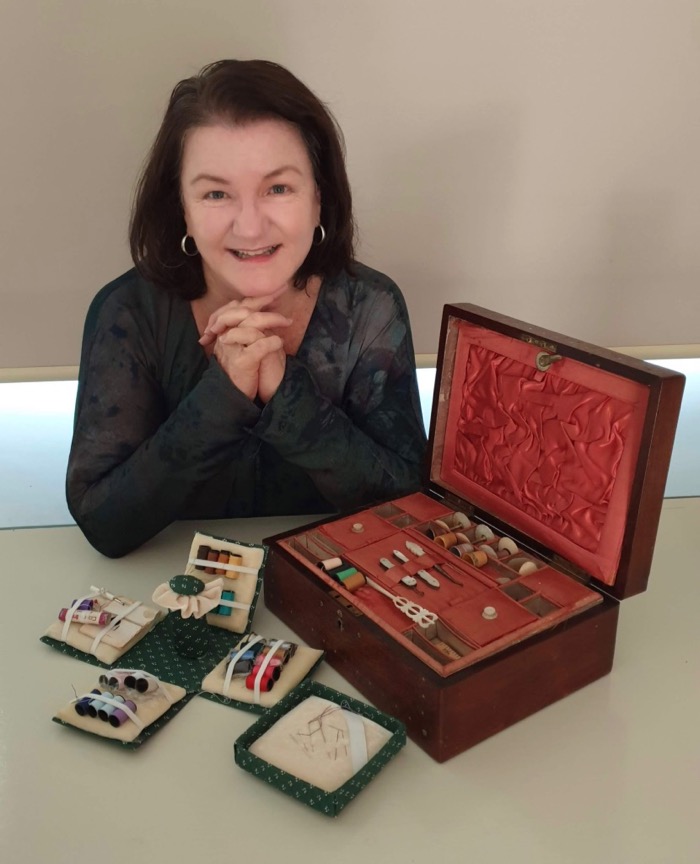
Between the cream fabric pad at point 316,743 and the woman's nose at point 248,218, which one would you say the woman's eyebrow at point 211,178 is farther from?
the cream fabric pad at point 316,743

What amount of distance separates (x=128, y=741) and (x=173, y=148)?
0.76 metres

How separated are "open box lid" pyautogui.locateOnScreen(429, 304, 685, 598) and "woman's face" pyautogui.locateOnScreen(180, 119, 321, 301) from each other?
24cm

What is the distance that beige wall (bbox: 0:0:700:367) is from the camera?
1.78 metres

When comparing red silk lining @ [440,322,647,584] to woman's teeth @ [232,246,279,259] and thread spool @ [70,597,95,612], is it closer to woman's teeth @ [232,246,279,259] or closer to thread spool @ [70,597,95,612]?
woman's teeth @ [232,246,279,259]

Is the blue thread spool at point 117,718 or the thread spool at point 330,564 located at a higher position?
the thread spool at point 330,564

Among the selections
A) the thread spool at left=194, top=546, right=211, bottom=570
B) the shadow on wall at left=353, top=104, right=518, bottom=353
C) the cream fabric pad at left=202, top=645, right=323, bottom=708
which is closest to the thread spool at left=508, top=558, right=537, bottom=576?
→ the cream fabric pad at left=202, top=645, right=323, bottom=708

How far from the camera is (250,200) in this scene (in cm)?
119

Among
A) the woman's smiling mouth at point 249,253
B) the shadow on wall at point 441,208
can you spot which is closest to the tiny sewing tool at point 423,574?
the woman's smiling mouth at point 249,253

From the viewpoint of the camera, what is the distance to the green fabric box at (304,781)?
829 millimetres

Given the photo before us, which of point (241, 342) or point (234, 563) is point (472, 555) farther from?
point (241, 342)

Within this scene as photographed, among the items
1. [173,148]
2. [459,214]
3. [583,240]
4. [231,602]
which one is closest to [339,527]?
[231,602]

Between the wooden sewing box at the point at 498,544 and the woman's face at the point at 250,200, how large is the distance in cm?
25

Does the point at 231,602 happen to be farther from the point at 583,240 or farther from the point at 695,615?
the point at 583,240

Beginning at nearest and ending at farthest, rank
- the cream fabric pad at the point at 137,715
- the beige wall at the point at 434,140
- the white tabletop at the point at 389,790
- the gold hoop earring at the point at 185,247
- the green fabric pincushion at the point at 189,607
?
the white tabletop at the point at 389,790 < the cream fabric pad at the point at 137,715 < the green fabric pincushion at the point at 189,607 < the gold hoop earring at the point at 185,247 < the beige wall at the point at 434,140
